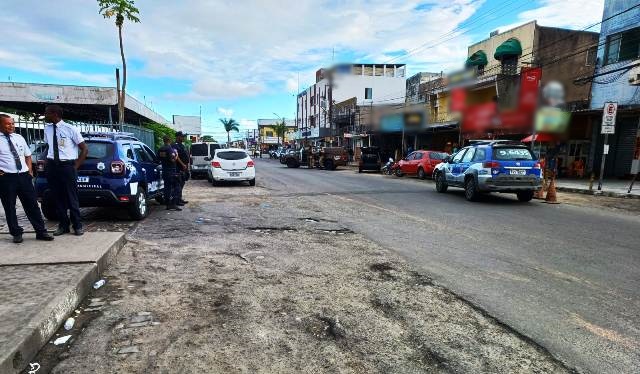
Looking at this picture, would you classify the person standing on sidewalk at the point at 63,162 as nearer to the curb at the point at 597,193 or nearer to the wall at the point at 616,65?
the curb at the point at 597,193

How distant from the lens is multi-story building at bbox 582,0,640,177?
727 inches

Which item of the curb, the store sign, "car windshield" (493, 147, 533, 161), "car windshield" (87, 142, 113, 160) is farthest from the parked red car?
"car windshield" (87, 142, 113, 160)

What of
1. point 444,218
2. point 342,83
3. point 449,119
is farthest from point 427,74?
point 444,218

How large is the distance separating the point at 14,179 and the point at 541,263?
22.7 ft

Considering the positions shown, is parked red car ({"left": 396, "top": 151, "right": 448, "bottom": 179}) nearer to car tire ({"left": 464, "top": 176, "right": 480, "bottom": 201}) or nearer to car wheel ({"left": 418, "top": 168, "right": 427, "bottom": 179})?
car wheel ({"left": 418, "top": 168, "right": 427, "bottom": 179})

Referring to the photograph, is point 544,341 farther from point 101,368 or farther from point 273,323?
point 101,368

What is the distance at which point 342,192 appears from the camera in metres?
14.5

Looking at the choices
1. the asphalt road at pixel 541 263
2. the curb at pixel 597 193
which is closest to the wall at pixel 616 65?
the curb at pixel 597 193

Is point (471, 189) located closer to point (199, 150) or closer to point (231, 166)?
point (231, 166)

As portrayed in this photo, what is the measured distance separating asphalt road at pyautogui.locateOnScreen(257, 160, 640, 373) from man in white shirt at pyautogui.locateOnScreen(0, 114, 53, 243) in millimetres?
4954

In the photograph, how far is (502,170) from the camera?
1141 centimetres

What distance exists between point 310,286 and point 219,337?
1412mm

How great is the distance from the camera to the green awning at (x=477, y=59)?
94.1 feet

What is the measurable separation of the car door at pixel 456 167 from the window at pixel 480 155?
0.80 meters
